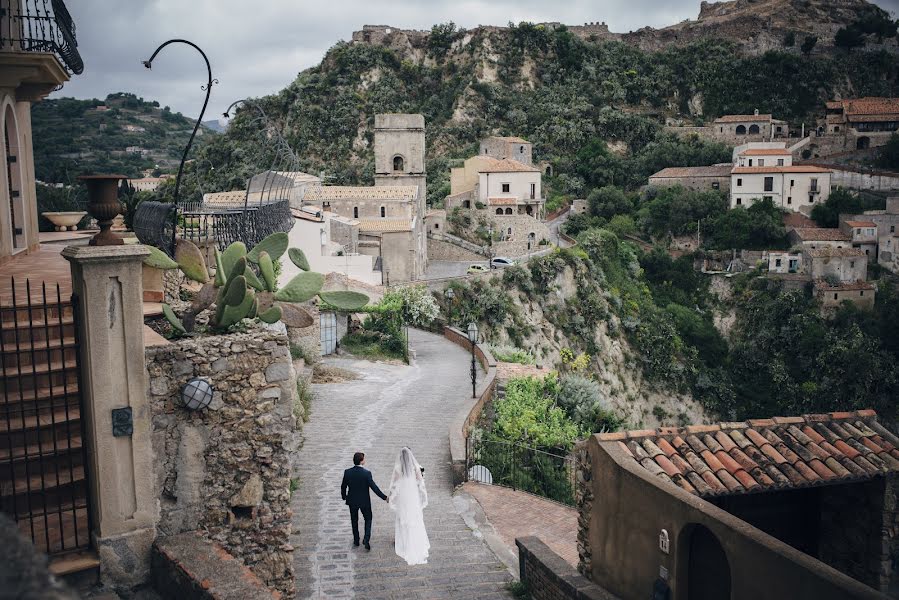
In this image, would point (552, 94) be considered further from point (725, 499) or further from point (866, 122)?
point (725, 499)

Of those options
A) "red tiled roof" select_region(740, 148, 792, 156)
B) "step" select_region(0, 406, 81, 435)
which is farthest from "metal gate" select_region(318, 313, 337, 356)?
"red tiled roof" select_region(740, 148, 792, 156)

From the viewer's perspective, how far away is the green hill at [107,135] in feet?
195

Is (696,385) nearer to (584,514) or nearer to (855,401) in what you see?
(855,401)

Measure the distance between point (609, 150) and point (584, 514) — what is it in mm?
71470

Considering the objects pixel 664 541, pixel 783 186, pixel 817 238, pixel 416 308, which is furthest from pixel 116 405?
pixel 783 186

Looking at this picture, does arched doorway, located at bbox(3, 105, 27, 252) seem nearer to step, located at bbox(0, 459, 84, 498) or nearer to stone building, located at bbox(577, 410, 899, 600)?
step, located at bbox(0, 459, 84, 498)

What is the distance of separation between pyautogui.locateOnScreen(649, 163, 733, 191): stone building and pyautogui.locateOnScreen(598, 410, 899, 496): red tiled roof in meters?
60.4

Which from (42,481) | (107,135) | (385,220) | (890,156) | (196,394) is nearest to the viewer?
(42,481)

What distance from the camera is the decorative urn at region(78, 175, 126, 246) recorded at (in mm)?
6484

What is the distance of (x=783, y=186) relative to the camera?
206 ft

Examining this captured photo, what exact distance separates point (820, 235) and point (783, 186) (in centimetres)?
835

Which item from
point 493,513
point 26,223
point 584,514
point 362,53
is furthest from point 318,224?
point 362,53

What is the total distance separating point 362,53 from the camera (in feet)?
282

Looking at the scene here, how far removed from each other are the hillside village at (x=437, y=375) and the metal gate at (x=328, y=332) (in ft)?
0.24
